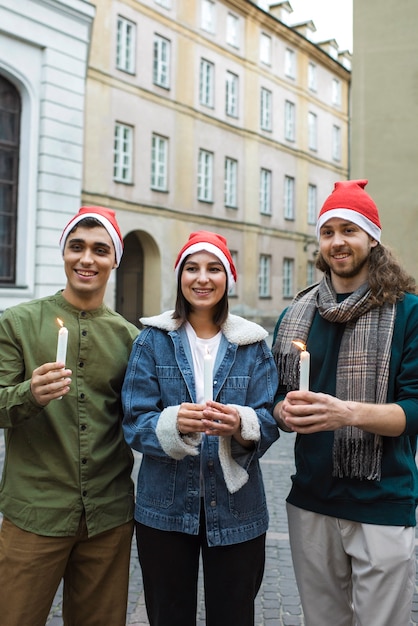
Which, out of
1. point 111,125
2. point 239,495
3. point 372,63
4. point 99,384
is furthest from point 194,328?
point 111,125

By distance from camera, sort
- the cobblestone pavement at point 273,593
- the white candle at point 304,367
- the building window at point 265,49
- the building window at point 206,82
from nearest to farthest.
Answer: the white candle at point 304,367 → the cobblestone pavement at point 273,593 → the building window at point 206,82 → the building window at point 265,49

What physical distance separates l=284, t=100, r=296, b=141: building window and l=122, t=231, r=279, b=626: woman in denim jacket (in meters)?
30.4

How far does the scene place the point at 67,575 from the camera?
2.89 metres

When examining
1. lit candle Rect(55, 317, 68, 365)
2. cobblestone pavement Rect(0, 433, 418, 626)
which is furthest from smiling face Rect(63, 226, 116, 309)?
cobblestone pavement Rect(0, 433, 418, 626)

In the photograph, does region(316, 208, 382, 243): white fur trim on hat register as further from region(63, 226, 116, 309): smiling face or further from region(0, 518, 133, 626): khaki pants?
region(0, 518, 133, 626): khaki pants

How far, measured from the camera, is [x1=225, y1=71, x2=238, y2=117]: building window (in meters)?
28.1

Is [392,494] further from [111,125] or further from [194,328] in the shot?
[111,125]

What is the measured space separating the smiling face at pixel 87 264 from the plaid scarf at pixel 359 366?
85 cm

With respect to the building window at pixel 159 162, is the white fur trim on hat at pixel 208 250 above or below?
below

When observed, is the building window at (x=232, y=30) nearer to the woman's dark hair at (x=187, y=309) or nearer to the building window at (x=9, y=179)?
the building window at (x=9, y=179)

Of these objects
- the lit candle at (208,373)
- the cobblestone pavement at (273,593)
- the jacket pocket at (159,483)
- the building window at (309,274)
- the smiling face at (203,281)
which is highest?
the building window at (309,274)

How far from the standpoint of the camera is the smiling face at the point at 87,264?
9.35ft

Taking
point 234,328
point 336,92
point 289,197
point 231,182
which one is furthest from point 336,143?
point 234,328

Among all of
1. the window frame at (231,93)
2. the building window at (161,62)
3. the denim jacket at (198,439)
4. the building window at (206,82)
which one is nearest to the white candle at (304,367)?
the denim jacket at (198,439)
